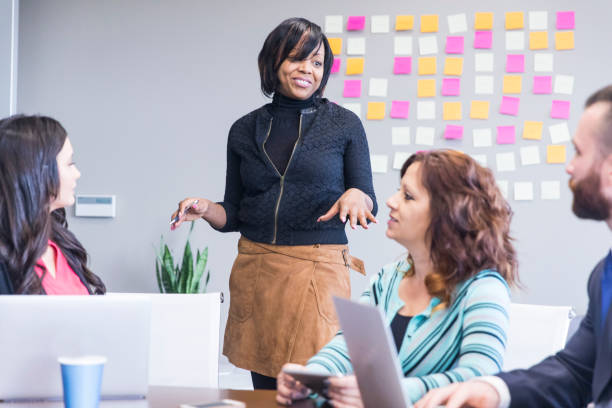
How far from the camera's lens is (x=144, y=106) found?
427cm

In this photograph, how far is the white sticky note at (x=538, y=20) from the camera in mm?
3785

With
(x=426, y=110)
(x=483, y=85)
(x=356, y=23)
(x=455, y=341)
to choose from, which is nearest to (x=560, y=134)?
(x=483, y=85)

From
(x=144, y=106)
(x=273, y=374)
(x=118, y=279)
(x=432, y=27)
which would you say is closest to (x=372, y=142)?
(x=432, y=27)

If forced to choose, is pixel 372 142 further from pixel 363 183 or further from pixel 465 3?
pixel 363 183

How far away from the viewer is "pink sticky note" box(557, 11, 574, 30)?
3756 millimetres

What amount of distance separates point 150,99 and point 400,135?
1516 millimetres

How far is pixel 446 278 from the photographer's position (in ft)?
5.10

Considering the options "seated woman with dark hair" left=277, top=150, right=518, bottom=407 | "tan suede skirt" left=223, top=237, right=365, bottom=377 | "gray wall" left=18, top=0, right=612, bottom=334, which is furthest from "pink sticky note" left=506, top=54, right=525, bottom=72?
"seated woman with dark hair" left=277, top=150, right=518, bottom=407

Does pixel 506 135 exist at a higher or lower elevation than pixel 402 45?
lower

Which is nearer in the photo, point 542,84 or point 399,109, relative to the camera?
point 542,84

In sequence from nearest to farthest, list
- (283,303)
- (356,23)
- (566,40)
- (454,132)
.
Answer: (283,303), (566,40), (454,132), (356,23)

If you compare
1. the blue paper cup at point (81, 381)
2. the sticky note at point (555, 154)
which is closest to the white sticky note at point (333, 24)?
the sticky note at point (555, 154)

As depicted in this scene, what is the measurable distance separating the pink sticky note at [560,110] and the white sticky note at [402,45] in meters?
0.83

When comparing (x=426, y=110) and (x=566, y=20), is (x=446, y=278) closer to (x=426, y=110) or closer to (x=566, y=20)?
(x=426, y=110)
